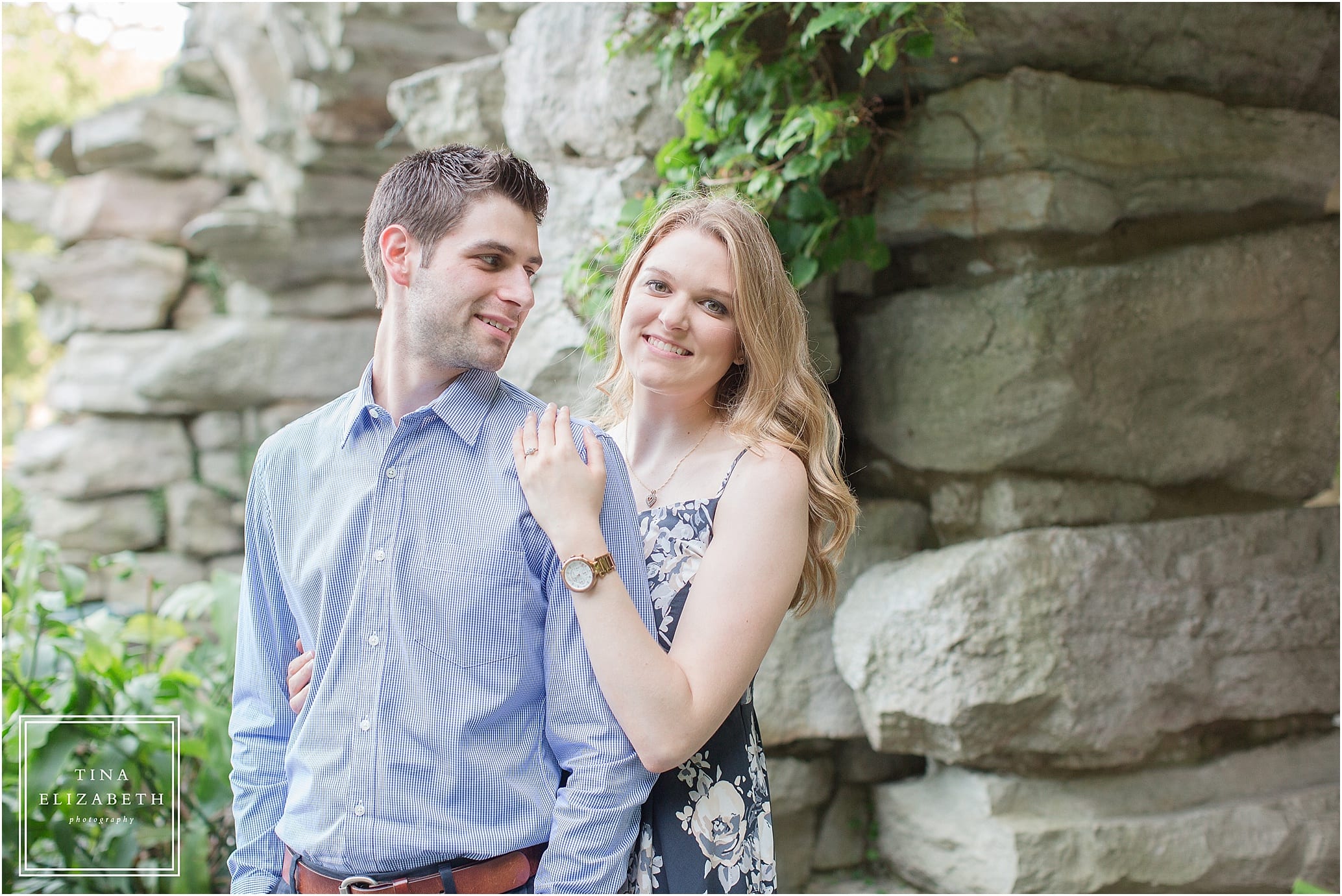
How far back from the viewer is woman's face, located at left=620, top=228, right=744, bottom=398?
5.13 ft

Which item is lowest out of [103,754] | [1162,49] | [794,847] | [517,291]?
[794,847]

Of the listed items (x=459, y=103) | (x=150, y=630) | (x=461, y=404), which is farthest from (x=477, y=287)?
(x=150, y=630)

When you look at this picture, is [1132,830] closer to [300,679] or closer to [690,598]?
[690,598]

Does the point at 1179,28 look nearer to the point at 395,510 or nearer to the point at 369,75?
the point at 395,510

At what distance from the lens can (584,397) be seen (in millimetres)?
2104

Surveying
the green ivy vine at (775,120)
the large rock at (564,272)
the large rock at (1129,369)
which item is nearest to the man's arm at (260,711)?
the green ivy vine at (775,120)

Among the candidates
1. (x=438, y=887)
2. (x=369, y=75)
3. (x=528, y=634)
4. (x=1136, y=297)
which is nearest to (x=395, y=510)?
(x=528, y=634)

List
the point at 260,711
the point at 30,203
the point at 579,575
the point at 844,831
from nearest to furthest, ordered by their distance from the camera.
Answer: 1. the point at 579,575
2. the point at 260,711
3. the point at 844,831
4. the point at 30,203

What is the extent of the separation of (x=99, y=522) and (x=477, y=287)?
4079mm

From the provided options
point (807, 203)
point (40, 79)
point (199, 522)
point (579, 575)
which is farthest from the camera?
point (40, 79)

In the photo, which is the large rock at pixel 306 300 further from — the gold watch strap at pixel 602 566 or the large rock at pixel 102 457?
the gold watch strap at pixel 602 566

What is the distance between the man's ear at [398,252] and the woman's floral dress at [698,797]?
0.48 m

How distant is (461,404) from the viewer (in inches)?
55.0

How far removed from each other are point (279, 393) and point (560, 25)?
2779 mm
